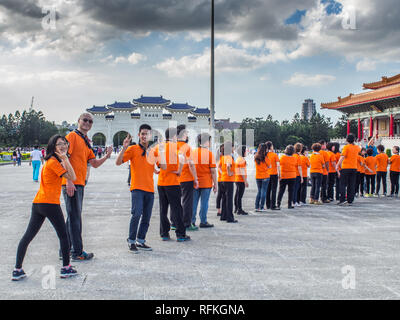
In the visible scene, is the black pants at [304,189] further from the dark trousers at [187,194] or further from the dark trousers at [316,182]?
the dark trousers at [187,194]

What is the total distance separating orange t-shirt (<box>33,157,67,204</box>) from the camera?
3.79 m

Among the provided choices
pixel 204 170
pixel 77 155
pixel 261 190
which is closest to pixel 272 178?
pixel 261 190

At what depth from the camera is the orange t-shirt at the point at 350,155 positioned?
29.7 ft

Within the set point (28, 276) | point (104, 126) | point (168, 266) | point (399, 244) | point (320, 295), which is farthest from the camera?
point (104, 126)

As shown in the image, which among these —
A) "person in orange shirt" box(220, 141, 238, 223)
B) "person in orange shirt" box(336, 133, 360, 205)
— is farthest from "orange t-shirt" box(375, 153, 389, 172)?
"person in orange shirt" box(220, 141, 238, 223)

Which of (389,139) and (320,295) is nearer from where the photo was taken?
(320,295)

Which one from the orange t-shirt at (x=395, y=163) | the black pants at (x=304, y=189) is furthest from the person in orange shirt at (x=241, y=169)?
the orange t-shirt at (x=395, y=163)

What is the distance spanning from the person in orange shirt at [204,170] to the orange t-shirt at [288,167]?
8.60 feet

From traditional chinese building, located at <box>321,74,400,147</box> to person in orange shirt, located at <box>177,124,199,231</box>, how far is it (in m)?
32.6
